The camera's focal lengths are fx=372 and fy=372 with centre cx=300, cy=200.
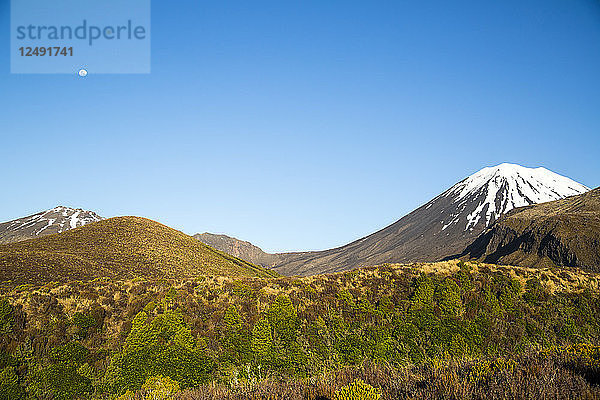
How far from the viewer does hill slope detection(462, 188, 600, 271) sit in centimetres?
7525

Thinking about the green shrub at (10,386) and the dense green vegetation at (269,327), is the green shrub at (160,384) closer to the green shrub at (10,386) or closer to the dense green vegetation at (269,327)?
the dense green vegetation at (269,327)

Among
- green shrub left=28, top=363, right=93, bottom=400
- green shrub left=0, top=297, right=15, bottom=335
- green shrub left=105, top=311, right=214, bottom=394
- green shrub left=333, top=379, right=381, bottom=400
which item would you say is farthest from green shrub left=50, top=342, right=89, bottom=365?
green shrub left=333, top=379, right=381, bottom=400

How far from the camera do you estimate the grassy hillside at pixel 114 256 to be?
1507 inches

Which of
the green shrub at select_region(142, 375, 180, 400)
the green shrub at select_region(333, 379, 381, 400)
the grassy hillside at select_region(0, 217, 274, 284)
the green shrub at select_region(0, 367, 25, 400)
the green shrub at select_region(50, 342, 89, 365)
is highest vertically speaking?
the grassy hillside at select_region(0, 217, 274, 284)

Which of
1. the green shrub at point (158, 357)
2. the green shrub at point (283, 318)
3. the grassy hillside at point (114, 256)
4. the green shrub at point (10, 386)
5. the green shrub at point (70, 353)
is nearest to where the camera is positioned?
the green shrub at point (10, 386)

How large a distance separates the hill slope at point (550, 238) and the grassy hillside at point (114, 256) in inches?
2424

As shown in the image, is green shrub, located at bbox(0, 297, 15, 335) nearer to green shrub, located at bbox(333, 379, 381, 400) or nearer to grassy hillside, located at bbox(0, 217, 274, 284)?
green shrub, located at bbox(333, 379, 381, 400)

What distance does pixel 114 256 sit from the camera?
5050 centimetres

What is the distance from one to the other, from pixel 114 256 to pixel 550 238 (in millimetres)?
85691

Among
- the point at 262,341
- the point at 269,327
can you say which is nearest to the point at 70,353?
the point at 262,341

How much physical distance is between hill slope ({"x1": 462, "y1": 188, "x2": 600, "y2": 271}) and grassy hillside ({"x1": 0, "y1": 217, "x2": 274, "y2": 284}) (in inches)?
2424

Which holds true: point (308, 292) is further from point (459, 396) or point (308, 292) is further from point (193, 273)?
point (193, 273)

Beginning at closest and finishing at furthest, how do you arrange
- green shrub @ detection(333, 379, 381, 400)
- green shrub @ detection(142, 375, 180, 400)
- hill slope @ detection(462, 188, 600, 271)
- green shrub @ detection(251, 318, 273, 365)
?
1. green shrub @ detection(333, 379, 381, 400)
2. green shrub @ detection(142, 375, 180, 400)
3. green shrub @ detection(251, 318, 273, 365)
4. hill slope @ detection(462, 188, 600, 271)

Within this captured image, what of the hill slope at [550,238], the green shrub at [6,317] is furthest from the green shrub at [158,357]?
the hill slope at [550,238]
